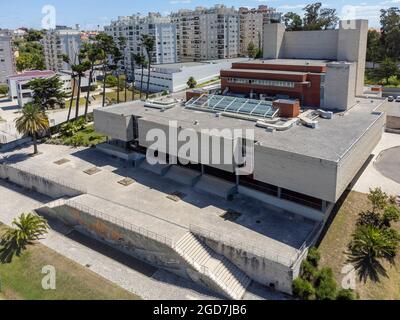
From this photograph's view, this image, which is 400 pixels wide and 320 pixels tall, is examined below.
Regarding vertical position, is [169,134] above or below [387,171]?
above

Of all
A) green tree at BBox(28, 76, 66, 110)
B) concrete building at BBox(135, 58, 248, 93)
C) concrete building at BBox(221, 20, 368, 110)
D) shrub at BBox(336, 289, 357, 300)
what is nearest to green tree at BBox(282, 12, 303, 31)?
concrete building at BBox(135, 58, 248, 93)

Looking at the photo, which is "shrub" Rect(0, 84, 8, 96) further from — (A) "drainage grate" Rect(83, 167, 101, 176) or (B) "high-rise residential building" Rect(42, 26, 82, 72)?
(A) "drainage grate" Rect(83, 167, 101, 176)

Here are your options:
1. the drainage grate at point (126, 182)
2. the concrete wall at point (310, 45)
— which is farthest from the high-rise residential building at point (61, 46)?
the drainage grate at point (126, 182)

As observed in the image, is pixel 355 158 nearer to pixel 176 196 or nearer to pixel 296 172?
pixel 296 172

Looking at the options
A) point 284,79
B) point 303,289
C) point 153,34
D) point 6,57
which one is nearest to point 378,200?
point 303,289

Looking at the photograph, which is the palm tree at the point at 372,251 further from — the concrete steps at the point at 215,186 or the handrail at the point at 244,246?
the concrete steps at the point at 215,186
